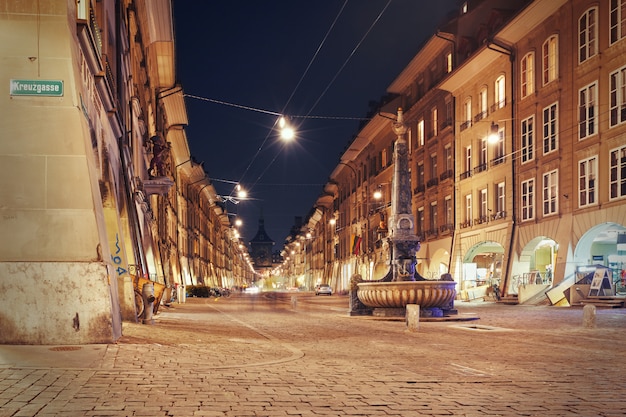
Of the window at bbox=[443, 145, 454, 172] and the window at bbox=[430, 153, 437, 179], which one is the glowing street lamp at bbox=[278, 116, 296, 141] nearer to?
the window at bbox=[443, 145, 454, 172]

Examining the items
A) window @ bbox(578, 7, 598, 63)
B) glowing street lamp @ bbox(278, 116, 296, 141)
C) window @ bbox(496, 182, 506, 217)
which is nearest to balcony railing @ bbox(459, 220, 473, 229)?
window @ bbox(496, 182, 506, 217)

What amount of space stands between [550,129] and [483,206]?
26.3 feet

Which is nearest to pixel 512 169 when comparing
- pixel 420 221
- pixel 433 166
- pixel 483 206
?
pixel 483 206

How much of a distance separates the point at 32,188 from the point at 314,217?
9139cm

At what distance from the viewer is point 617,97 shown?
26.0 metres

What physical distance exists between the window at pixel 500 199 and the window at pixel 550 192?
158 inches

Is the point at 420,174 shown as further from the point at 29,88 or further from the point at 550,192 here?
the point at 29,88

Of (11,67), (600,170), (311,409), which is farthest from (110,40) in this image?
(600,170)

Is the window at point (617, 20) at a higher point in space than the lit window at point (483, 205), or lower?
higher

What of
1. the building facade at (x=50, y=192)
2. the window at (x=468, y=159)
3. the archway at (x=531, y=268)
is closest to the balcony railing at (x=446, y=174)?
the window at (x=468, y=159)

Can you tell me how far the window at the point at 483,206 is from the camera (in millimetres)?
37344

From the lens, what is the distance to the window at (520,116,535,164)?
32306 mm

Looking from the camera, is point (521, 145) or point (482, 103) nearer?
point (521, 145)

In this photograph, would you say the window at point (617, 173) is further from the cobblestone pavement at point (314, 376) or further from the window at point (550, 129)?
the cobblestone pavement at point (314, 376)
